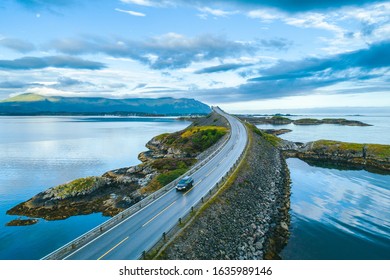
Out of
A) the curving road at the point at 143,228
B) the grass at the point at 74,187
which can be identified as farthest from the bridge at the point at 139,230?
the grass at the point at 74,187

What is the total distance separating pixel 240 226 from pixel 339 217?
20681 mm

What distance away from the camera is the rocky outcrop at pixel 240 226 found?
2783cm

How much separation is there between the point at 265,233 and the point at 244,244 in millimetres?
5863

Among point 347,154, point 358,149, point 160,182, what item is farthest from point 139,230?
point 358,149

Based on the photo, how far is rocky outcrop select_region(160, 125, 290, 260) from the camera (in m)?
27.8

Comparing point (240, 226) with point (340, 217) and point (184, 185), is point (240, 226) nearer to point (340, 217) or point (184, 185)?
point (184, 185)

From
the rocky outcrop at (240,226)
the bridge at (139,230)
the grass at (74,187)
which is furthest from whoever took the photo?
the grass at (74,187)

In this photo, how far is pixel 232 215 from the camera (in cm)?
3656

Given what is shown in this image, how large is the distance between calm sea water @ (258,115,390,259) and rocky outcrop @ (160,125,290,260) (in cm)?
247

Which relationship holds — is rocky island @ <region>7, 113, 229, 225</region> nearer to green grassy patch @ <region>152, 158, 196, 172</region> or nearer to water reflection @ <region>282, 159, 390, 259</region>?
green grassy patch @ <region>152, 158, 196, 172</region>

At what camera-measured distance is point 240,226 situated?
3478 cm

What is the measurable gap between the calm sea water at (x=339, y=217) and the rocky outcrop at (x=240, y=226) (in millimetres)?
2472

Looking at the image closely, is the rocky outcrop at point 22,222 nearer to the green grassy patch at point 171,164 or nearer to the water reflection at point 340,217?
the green grassy patch at point 171,164

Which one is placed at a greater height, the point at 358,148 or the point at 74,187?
the point at 358,148
